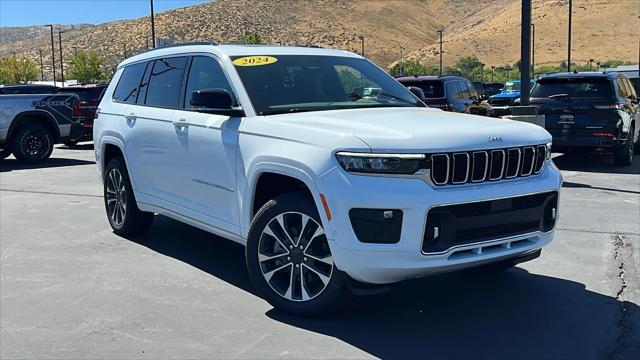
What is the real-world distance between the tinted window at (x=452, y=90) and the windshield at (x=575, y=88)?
5.70 feet

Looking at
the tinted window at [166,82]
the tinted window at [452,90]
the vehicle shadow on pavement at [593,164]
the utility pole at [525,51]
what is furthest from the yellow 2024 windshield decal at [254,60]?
the tinted window at [452,90]

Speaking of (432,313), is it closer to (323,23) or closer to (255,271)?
(255,271)

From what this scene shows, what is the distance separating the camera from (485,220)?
418 cm

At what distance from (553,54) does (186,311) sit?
361 feet

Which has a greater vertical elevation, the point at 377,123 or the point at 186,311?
the point at 377,123

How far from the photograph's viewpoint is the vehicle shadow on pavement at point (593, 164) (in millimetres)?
12625

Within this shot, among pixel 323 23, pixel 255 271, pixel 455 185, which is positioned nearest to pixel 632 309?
pixel 455 185

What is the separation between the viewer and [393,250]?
3.97 m

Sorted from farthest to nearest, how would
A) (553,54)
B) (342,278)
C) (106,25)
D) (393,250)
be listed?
1. (106,25)
2. (553,54)
3. (342,278)
4. (393,250)

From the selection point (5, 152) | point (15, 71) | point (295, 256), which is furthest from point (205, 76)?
point (15, 71)

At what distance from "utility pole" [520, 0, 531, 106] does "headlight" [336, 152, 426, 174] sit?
744 centimetres

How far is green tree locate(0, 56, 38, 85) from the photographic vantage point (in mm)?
78312

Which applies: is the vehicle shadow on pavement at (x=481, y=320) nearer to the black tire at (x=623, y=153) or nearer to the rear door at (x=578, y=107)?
the rear door at (x=578, y=107)

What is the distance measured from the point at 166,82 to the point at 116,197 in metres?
1.62
